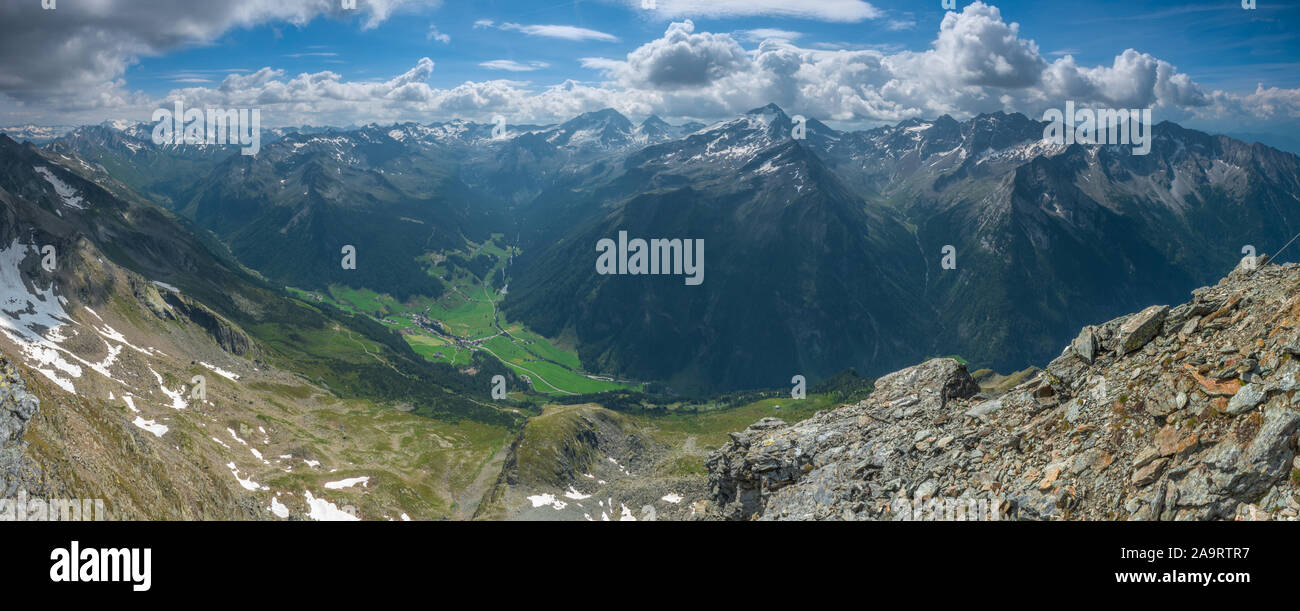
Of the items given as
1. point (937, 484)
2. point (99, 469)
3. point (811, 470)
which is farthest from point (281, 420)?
point (937, 484)

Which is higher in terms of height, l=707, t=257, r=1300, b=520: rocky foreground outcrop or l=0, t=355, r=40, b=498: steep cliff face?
l=707, t=257, r=1300, b=520: rocky foreground outcrop

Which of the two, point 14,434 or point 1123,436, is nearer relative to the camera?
point 1123,436

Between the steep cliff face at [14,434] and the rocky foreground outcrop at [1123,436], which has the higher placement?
the rocky foreground outcrop at [1123,436]

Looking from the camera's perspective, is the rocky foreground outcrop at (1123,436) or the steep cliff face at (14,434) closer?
the rocky foreground outcrop at (1123,436)

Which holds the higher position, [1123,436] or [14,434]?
[1123,436]

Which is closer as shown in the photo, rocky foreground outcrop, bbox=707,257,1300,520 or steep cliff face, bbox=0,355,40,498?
rocky foreground outcrop, bbox=707,257,1300,520
